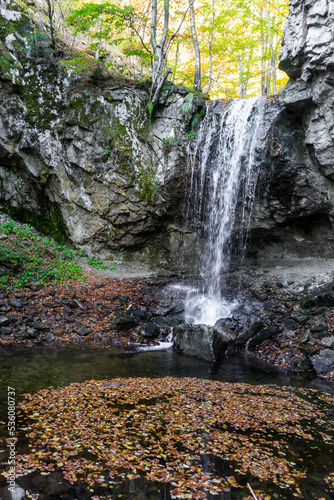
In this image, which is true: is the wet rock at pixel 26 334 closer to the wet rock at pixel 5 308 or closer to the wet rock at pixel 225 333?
the wet rock at pixel 5 308

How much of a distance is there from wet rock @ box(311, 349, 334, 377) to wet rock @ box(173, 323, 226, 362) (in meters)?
2.29

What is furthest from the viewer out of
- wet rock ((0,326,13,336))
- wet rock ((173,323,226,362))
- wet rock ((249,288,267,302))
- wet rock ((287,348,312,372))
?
wet rock ((249,288,267,302))

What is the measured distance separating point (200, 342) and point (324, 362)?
2.93 meters

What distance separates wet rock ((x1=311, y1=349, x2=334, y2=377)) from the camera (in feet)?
23.4

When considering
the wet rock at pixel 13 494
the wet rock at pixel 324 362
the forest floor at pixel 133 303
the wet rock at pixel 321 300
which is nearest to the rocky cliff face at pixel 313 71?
the wet rock at pixel 321 300

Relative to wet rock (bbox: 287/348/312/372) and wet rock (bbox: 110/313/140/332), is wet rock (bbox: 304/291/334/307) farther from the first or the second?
wet rock (bbox: 110/313/140/332)

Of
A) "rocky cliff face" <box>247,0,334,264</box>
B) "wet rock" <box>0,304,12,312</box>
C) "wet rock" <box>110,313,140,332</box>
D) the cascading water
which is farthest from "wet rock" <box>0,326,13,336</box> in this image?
"rocky cliff face" <box>247,0,334,264</box>

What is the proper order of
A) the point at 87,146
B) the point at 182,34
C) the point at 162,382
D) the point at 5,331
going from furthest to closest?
the point at 182,34
the point at 87,146
the point at 5,331
the point at 162,382

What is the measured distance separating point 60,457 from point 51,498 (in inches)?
22.0

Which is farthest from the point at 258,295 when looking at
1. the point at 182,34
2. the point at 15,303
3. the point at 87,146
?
the point at 182,34

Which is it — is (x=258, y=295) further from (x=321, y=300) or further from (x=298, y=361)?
(x=298, y=361)

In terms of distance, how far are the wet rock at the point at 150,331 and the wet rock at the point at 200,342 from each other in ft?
2.81

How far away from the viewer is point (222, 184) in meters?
12.6

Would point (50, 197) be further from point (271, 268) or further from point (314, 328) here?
point (314, 328)
